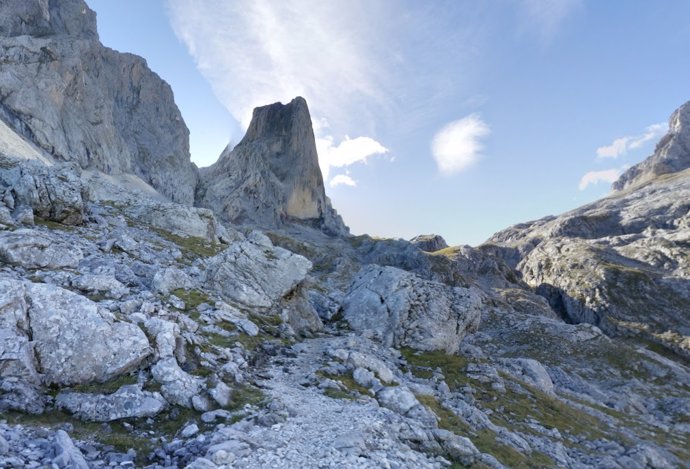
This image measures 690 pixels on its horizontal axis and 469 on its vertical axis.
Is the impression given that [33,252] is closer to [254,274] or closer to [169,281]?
[169,281]

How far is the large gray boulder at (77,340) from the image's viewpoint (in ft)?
49.1

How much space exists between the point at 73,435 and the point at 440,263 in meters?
144

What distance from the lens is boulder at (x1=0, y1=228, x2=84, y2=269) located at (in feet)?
75.2

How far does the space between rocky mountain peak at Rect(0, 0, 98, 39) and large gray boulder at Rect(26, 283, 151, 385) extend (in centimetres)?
17111

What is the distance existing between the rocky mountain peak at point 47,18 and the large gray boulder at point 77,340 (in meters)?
171

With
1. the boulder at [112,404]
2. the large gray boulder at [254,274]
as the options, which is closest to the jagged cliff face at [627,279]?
the large gray boulder at [254,274]

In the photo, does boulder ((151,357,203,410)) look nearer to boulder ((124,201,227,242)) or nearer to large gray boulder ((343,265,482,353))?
large gray boulder ((343,265,482,353))

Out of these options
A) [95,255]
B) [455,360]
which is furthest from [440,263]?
[95,255]

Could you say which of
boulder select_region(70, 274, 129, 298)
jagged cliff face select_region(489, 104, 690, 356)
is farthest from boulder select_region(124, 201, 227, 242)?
jagged cliff face select_region(489, 104, 690, 356)

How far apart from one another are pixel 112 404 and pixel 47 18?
193 metres

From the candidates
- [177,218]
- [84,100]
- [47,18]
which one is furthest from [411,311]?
[47,18]

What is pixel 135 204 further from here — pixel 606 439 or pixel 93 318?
pixel 606 439

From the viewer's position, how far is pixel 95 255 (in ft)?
101

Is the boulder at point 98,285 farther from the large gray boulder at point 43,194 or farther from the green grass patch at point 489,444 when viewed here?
the large gray boulder at point 43,194
